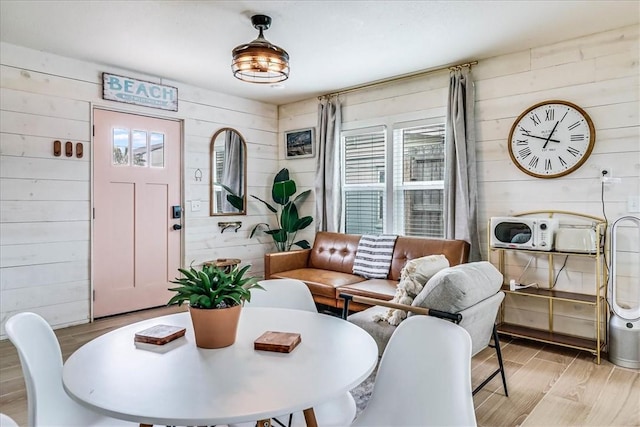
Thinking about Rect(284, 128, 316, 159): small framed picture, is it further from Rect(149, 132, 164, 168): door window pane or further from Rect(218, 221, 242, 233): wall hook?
Rect(149, 132, 164, 168): door window pane

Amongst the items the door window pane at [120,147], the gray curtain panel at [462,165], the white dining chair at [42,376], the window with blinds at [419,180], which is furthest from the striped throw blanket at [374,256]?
the white dining chair at [42,376]

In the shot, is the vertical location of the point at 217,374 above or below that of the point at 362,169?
below

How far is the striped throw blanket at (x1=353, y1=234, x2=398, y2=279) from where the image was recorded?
12.9ft

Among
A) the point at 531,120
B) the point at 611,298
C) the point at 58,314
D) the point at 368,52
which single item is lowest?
the point at 58,314

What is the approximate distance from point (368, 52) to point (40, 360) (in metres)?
3.22

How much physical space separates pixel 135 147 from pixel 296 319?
3246mm

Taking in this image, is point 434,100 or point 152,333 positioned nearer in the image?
point 152,333

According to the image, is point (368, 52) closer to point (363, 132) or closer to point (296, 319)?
point (363, 132)

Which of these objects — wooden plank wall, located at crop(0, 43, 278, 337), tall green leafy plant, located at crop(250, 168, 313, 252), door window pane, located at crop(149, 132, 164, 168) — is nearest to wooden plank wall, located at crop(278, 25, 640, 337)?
tall green leafy plant, located at crop(250, 168, 313, 252)

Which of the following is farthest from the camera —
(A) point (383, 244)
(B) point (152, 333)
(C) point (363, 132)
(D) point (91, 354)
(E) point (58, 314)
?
(C) point (363, 132)

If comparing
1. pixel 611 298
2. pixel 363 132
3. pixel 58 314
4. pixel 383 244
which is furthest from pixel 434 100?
pixel 58 314

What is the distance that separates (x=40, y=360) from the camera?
1396 mm

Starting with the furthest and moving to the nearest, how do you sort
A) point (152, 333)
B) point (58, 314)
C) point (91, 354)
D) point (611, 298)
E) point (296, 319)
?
point (58, 314) → point (611, 298) → point (296, 319) → point (152, 333) → point (91, 354)

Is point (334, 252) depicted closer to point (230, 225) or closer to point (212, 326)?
point (230, 225)
